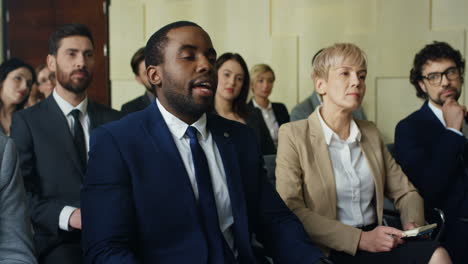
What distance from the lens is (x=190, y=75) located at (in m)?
1.66

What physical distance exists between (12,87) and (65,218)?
2.42 m

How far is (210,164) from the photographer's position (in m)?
1.76

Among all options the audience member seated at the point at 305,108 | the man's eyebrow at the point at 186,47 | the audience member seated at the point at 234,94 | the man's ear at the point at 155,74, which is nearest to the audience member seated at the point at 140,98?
the audience member seated at the point at 234,94

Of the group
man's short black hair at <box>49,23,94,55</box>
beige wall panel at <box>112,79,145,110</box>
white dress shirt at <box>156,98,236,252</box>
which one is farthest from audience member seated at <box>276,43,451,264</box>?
beige wall panel at <box>112,79,145,110</box>

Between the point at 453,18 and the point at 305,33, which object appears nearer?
the point at 453,18

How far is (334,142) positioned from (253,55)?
3.29m

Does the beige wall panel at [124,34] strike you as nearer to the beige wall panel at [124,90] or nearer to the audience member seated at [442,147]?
the beige wall panel at [124,90]

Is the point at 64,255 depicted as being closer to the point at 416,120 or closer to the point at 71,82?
the point at 71,82

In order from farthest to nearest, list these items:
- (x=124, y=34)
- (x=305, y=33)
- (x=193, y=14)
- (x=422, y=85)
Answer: (x=124, y=34) < (x=193, y=14) < (x=305, y=33) < (x=422, y=85)

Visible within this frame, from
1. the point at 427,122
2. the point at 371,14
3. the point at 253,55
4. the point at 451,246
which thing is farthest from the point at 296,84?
the point at 451,246

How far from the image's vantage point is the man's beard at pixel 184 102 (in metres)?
1.68

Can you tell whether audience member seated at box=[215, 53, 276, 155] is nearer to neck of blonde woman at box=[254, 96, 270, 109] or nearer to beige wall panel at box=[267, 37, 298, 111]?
neck of blonde woman at box=[254, 96, 270, 109]

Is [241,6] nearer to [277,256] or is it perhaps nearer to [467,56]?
[467,56]

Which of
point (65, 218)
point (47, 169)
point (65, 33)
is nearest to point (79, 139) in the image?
point (47, 169)
